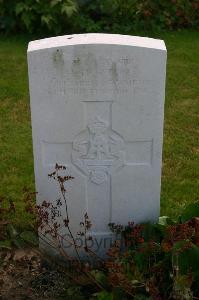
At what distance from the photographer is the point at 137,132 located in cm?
342

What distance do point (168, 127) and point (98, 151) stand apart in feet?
7.68

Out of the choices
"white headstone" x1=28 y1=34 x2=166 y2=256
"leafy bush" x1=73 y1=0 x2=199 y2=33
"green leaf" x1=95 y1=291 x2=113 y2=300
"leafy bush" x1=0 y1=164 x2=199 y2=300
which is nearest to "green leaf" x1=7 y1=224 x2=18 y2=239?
"leafy bush" x1=0 y1=164 x2=199 y2=300

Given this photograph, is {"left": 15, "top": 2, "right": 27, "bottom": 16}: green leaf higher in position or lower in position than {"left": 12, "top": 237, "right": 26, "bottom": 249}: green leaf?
higher

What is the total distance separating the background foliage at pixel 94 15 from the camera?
7848mm

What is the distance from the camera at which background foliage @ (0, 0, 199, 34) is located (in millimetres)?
7848

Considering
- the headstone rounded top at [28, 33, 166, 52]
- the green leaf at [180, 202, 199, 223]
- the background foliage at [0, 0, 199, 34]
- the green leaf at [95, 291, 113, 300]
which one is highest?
the background foliage at [0, 0, 199, 34]

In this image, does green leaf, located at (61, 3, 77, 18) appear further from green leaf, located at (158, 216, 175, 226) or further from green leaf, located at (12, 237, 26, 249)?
→ green leaf, located at (12, 237, 26, 249)

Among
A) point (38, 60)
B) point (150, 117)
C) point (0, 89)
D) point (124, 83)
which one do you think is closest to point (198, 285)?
point (150, 117)

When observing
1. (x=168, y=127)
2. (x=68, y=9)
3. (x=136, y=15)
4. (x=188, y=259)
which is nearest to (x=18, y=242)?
(x=188, y=259)

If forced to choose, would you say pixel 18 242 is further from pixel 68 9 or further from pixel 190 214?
pixel 68 9

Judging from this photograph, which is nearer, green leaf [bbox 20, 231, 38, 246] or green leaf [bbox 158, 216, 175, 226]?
green leaf [bbox 20, 231, 38, 246]

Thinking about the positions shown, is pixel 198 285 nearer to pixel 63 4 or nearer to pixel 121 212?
pixel 121 212

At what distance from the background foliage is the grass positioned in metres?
0.30

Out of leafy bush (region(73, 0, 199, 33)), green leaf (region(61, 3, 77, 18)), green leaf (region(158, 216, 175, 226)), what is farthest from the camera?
leafy bush (region(73, 0, 199, 33))
